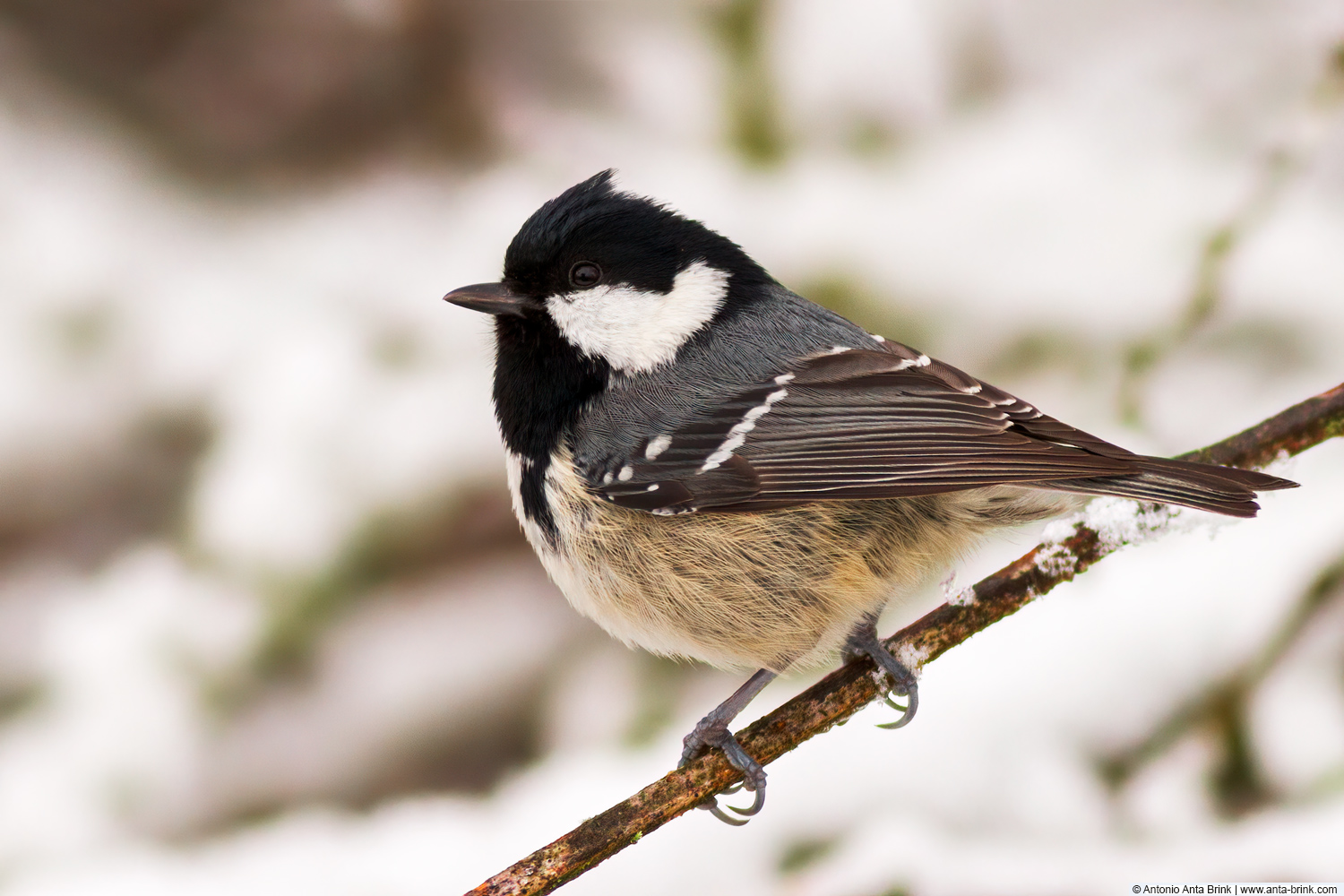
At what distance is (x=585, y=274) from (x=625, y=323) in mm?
83

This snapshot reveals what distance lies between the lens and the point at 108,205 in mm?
1984

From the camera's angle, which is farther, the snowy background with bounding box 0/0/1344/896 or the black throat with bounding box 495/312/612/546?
the snowy background with bounding box 0/0/1344/896

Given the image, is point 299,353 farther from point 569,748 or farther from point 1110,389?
point 1110,389

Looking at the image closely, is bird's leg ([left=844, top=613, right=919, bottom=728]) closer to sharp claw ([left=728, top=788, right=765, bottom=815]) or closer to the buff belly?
the buff belly

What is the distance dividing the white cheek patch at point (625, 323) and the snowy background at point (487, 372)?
417mm

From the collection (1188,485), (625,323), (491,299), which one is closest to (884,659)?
(1188,485)

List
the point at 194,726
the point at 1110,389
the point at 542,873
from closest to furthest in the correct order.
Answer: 1. the point at 542,873
2. the point at 194,726
3. the point at 1110,389

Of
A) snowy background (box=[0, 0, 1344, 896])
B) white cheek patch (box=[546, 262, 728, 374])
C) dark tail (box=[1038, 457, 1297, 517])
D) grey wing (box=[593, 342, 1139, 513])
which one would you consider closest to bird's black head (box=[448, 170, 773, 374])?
white cheek patch (box=[546, 262, 728, 374])

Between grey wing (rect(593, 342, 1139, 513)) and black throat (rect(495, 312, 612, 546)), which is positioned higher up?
black throat (rect(495, 312, 612, 546))

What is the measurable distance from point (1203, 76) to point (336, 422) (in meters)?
1.68

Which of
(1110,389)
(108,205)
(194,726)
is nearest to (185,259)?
(108,205)

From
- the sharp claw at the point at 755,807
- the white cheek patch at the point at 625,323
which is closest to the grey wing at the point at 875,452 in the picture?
the white cheek patch at the point at 625,323

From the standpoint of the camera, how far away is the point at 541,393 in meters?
1.46

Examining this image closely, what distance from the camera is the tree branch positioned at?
4.19 feet
